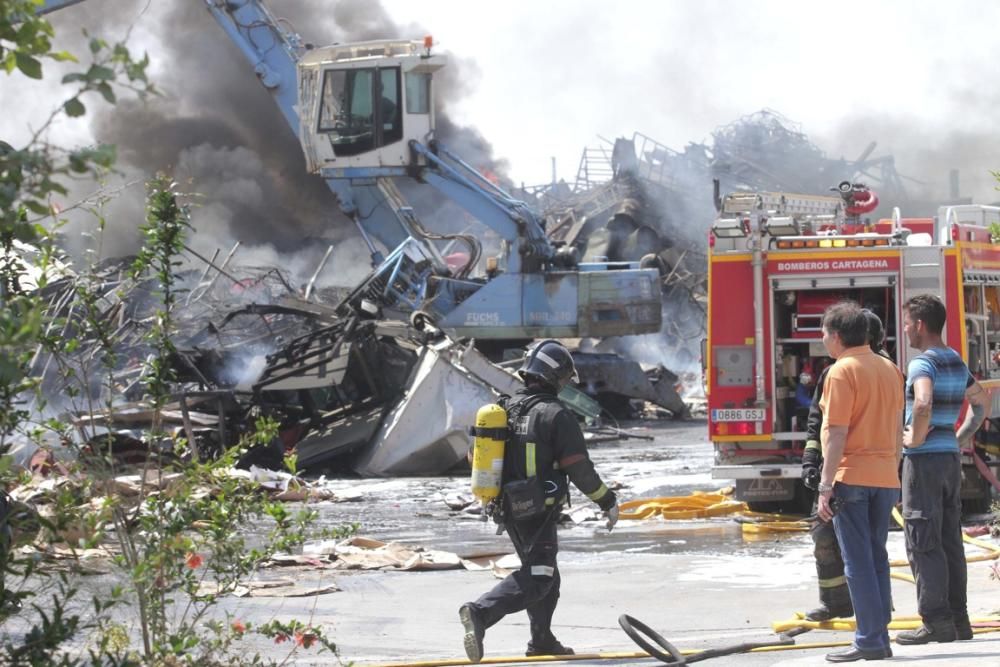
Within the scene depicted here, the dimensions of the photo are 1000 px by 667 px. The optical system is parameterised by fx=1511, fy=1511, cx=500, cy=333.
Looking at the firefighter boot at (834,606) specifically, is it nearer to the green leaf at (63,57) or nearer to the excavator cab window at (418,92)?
the green leaf at (63,57)

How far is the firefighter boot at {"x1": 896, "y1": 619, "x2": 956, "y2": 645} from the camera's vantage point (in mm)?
6668

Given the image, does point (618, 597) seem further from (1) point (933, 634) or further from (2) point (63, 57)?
(2) point (63, 57)

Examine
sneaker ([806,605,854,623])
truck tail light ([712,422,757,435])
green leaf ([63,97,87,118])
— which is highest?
green leaf ([63,97,87,118])

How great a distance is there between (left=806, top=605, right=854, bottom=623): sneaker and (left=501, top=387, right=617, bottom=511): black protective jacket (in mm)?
1362

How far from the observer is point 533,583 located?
6.82 meters

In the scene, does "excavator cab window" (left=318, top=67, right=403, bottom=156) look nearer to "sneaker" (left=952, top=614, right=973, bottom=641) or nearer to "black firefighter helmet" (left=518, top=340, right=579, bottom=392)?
"black firefighter helmet" (left=518, top=340, right=579, bottom=392)

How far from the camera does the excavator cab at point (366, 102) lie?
24438 mm

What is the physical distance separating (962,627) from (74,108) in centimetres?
492

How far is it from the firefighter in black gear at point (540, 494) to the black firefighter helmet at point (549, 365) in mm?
122

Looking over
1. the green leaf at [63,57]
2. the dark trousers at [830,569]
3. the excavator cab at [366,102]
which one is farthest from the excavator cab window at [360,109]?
the green leaf at [63,57]

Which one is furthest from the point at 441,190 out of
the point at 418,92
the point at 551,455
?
the point at 551,455

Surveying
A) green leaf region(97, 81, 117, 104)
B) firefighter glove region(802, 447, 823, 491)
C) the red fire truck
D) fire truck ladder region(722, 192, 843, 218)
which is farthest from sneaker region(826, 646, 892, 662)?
fire truck ladder region(722, 192, 843, 218)

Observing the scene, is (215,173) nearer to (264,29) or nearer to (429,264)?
(264,29)

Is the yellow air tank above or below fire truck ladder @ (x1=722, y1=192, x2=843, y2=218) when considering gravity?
below
